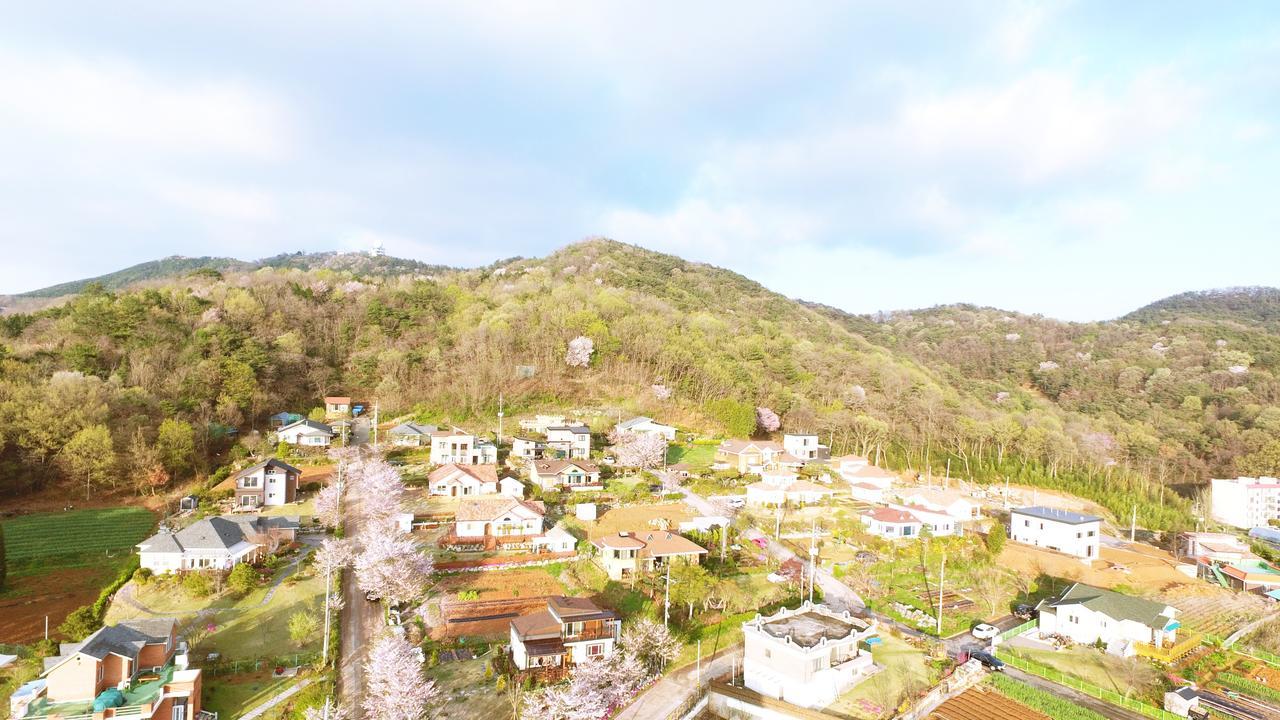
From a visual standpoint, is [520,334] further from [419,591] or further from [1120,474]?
[1120,474]

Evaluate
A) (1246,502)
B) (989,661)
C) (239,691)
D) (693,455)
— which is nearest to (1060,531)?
(989,661)

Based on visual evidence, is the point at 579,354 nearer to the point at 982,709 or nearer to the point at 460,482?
the point at 460,482

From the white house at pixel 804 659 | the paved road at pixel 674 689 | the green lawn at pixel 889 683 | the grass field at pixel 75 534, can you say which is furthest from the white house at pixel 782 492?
the grass field at pixel 75 534

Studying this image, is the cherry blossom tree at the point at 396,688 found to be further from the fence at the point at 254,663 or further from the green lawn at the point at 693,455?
the green lawn at the point at 693,455

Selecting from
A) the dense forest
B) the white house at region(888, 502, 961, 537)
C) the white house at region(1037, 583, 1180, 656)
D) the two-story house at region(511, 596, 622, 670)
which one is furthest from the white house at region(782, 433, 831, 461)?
the two-story house at region(511, 596, 622, 670)

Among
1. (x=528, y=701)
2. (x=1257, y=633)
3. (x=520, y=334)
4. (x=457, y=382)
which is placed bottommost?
(x=1257, y=633)

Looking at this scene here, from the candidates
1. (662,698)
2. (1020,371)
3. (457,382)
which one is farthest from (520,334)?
(1020,371)
